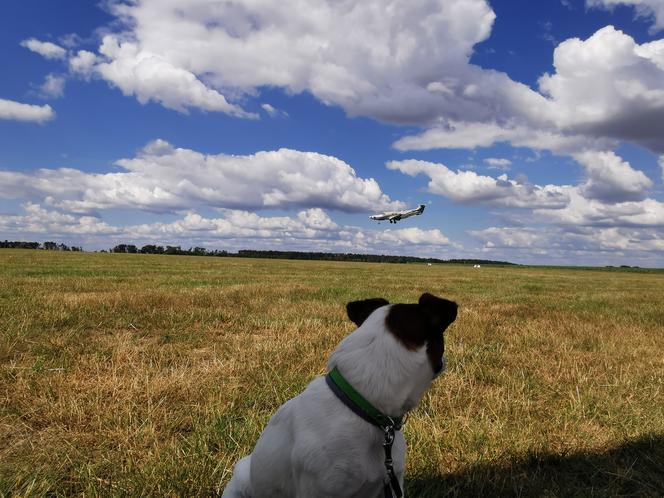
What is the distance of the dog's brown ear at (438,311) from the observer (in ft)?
8.78

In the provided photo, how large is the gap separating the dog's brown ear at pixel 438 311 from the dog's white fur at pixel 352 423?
0.60 feet

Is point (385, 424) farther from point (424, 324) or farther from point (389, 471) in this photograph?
point (424, 324)

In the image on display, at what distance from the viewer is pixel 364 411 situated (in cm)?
254

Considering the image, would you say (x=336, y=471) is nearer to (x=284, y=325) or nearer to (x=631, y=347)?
(x=284, y=325)

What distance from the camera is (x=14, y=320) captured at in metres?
9.56

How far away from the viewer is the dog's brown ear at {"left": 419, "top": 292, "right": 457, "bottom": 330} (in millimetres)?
2676

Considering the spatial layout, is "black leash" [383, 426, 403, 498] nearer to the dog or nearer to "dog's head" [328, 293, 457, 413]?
the dog

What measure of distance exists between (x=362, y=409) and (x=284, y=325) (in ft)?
26.3

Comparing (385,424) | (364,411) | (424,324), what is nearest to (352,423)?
(364,411)

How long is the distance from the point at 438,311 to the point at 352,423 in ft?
2.58

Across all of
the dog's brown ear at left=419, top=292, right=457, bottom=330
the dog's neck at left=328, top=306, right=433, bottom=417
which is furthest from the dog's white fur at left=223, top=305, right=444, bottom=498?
the dog's brown ear at left=419, top=292, right=457, bottom=330

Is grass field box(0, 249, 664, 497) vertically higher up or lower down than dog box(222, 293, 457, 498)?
lower down

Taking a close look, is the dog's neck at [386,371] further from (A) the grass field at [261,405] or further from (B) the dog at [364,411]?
(A) the grass field at [261,405]

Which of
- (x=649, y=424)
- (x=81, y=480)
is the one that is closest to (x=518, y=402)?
(x=649, y=424)
